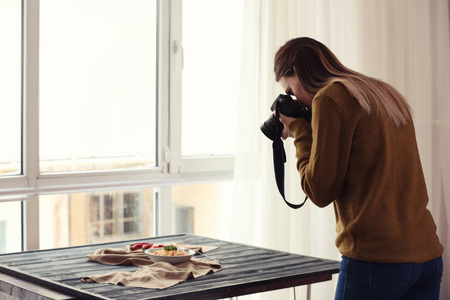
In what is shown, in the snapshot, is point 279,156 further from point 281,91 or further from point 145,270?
point 281,91

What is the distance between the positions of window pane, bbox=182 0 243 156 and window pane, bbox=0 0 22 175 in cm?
84

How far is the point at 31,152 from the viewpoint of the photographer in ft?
7.96

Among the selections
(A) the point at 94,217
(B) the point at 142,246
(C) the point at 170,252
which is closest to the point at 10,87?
(A) the point at 94,217

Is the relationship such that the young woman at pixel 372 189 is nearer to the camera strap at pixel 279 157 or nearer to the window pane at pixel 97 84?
the camera strap at pixel 279 157

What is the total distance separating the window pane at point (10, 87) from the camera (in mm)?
2381

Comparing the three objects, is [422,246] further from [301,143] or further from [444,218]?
[444,218]

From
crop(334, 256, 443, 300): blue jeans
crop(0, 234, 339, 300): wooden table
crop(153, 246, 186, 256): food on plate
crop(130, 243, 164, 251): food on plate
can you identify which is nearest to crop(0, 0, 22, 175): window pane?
crop(0, 234, 339, 300): wooden table

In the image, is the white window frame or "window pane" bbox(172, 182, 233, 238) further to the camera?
"window pane" bbox(172, 182, 233, 238)

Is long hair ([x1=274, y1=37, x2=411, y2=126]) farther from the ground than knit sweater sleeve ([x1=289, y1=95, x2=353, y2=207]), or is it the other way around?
long hair ([x1=274, y1=37, x2=411, y2=126])

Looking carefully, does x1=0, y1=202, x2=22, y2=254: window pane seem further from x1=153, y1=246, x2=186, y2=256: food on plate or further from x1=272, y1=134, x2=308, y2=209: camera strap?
x1=272, y1=134, x2=308, y2=209: camera strap

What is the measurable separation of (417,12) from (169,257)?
6.64 feet

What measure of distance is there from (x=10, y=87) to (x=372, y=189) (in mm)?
1536

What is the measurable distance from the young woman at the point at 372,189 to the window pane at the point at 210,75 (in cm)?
149

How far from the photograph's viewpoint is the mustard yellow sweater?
1460 millimetres
